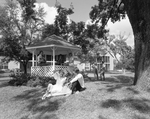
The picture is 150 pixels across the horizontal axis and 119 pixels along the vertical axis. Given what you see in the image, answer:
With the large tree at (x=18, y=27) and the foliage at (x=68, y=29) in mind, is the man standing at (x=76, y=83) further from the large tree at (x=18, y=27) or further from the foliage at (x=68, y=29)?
the foliage at (x=68, y=29)

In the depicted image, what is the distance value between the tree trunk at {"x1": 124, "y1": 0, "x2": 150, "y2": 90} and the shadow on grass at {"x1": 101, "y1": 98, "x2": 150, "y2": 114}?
93cm

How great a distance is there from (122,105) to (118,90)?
4.27 feet

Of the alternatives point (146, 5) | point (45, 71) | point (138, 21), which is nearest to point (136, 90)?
point (138, 21)

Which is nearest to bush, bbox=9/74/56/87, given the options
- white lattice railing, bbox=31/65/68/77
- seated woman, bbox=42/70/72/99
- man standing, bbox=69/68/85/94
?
white lattice railing, bbox=31/65/68/77

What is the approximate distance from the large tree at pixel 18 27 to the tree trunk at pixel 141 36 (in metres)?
15.0

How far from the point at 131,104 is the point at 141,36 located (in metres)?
2.69

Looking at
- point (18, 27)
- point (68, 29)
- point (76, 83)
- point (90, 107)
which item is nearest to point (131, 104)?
point (90, 107)

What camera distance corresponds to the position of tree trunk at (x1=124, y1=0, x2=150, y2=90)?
5652mm

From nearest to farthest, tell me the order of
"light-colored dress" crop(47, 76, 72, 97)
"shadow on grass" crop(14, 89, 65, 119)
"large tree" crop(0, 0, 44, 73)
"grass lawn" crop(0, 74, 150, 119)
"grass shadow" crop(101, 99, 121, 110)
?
"grass lawn" crop(0, 74, 150, 119) < "grass shadow" crop(101, 99, 121, 110) < "shadow on grass" crop(14, 89, 65, 119) < "light-colored dress" crop(47, 76, 72, 97) < "large tree" crop(0, 0, 44, 73)

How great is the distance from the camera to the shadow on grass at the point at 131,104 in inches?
181

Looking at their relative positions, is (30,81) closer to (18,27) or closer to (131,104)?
(131,104)

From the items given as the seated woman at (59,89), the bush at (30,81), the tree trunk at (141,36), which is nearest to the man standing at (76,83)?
the seated woman at (59,89)

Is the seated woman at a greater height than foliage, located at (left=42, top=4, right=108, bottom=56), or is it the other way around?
foliage, located at (left=42, top=4, right=108, bottom=56)

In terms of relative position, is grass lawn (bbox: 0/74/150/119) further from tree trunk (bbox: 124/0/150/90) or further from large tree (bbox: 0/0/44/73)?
large tree (bbox: 0/0/44/73)
